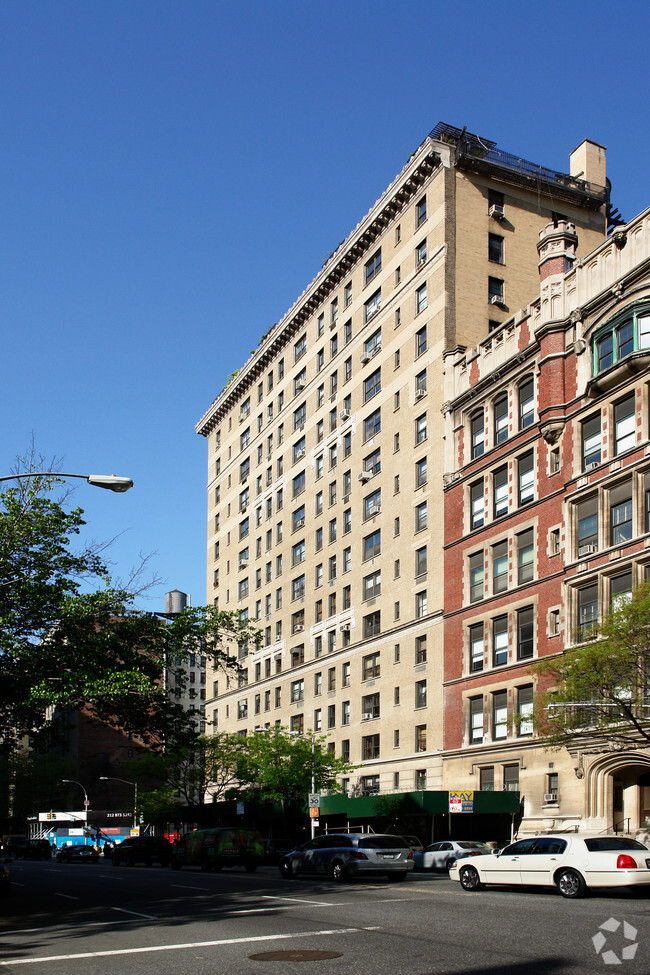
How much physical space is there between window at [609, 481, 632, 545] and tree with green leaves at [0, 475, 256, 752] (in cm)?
2231

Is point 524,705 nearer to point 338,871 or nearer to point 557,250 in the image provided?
point 338,871

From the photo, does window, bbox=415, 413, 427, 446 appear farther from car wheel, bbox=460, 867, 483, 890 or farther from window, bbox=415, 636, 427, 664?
car wheel, bbox=460, 867, 483, 890

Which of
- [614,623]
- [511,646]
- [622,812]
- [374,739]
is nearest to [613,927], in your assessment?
[614,623]

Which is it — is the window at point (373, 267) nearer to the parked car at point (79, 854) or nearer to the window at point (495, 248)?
the window at point (495, 248)

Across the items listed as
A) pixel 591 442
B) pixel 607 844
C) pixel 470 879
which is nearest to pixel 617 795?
pixel 591 442

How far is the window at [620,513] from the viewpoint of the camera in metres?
42.4

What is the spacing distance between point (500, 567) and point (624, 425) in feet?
35.9

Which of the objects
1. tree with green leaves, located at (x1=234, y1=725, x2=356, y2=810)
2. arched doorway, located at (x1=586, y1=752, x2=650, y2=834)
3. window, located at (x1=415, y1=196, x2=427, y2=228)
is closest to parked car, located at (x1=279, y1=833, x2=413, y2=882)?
arched doorway, located at (x1=586, y1=752, x2=650, y2=834)

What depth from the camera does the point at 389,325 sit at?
6662 cm

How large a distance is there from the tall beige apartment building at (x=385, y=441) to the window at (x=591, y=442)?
13.0 m

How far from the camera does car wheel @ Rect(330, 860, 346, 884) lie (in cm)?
3247

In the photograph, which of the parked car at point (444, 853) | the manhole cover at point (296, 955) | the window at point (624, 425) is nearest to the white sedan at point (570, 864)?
the manhole cover at point (296, 955)

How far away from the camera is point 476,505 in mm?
54250

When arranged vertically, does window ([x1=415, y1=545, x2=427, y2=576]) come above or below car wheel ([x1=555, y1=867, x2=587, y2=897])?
above
